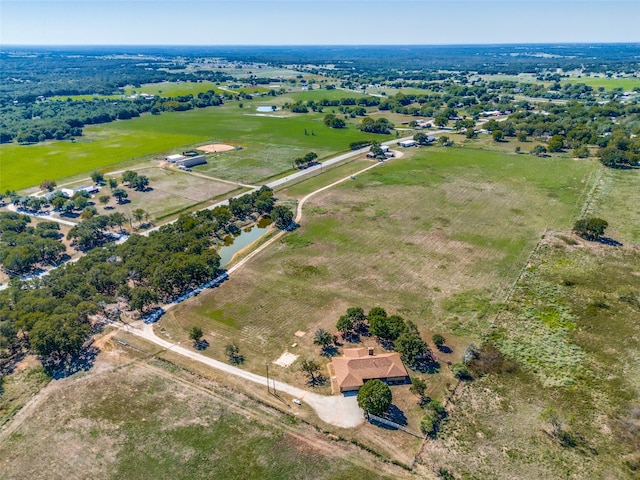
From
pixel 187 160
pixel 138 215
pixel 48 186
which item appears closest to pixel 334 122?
pixel 187 160

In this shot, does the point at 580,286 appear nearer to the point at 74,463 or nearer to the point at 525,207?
the point at 525,207

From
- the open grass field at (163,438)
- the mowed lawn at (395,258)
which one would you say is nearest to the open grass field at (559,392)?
the mowed lawn at (395,258)

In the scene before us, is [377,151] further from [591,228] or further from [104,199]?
[104,199]

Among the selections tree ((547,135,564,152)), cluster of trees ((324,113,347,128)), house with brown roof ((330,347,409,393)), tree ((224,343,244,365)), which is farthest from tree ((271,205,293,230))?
tree ((547,135,564,152))

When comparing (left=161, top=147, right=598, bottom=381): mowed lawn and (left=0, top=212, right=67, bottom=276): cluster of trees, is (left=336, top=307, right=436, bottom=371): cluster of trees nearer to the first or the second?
(left=161, top=147, right=598, bottom=381): mowed lawn

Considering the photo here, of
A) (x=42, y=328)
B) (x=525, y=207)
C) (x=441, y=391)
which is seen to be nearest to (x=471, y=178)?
(x=525, y=207)

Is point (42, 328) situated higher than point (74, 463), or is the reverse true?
point (42, 328)

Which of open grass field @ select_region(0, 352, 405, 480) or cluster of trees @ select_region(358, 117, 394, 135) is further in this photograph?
cluster of trees @ select_region(358, 117, 394, 135)
